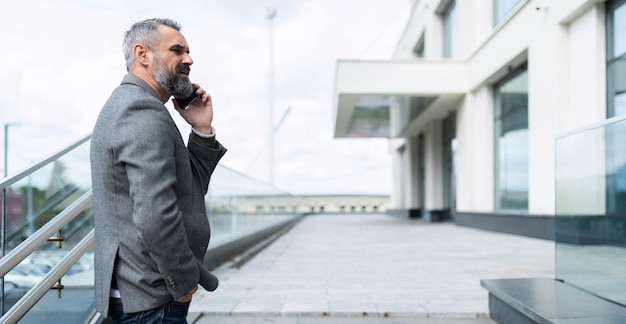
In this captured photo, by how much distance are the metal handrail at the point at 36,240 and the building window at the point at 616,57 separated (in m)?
9.52

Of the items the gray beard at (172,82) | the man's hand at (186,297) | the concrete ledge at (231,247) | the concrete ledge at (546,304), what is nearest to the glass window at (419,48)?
the concrete ledge at (231,247)

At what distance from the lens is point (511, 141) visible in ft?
49.8

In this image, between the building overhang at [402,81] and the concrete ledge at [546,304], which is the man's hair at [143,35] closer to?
the concrete ledge at [546,304]

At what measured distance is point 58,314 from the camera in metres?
3.02

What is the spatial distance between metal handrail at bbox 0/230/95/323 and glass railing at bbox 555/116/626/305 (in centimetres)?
327

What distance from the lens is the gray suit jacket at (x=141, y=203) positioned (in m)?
1.55

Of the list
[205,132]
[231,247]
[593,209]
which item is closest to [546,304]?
[593,209]

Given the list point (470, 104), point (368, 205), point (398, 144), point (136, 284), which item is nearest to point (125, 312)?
point (136, 284)

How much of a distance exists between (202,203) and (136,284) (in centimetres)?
34

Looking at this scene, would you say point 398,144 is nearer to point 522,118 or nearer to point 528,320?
point 522,118

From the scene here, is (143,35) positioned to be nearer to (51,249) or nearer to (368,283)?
(51,249)

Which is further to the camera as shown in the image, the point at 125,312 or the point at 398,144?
the point at 398,144

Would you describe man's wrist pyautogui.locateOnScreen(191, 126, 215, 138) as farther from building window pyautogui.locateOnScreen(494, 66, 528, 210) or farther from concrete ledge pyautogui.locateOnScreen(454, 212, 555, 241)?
building window pyautogui.locateOnScreen(494, 66, 528, 210)

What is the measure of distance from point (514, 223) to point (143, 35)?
530 inches
